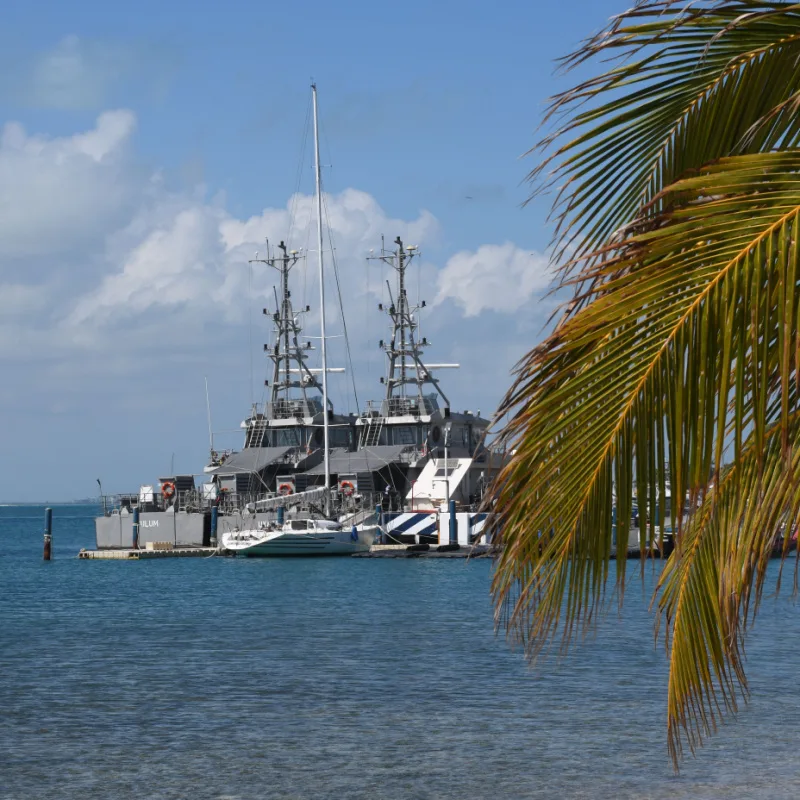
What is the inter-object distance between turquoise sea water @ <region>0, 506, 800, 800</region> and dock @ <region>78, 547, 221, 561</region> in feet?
95.9

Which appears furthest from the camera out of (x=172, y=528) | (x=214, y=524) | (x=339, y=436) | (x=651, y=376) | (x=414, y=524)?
(x=339, y=436)

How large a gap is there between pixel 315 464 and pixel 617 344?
7393 centimetres

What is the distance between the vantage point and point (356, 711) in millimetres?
22172

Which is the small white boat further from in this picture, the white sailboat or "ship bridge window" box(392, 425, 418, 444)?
"ship bridge window" box(392, 425, 418, 444)

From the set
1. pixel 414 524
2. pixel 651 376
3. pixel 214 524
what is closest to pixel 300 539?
pixel 414 524

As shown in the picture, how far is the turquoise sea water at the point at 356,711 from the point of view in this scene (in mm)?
16844

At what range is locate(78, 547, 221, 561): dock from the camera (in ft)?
237

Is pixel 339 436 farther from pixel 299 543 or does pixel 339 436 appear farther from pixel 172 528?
pixel 299 543

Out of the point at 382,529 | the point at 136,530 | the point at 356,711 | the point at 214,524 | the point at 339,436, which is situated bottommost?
the point at 356,711

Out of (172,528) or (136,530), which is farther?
(172,528)

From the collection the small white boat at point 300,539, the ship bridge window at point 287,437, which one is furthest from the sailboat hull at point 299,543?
the ship bridge window at point 287,437

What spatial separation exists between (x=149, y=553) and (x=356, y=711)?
52371 mm

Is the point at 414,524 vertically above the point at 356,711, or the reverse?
the point at 414,524

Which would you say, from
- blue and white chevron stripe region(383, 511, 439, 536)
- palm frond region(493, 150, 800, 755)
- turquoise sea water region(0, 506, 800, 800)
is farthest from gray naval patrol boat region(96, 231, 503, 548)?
palm frond region(493, 150, 800, 755)
